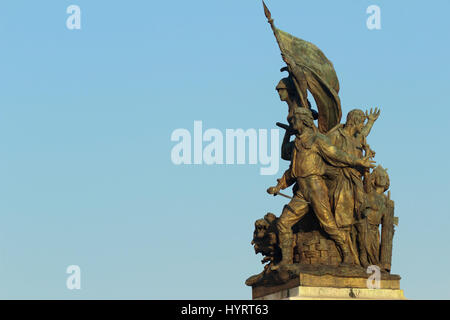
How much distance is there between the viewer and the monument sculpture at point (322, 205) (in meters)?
24.9

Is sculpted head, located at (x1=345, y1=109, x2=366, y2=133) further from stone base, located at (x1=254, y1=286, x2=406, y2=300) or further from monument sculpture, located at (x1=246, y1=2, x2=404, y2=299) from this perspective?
stone base, located at (x1=254, y1=286, x2=406, y2=300)

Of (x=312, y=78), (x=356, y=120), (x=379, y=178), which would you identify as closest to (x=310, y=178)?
(x=379, y=178)

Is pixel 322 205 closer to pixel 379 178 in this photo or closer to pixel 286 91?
pixel 379 178

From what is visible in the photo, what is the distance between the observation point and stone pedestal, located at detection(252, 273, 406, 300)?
24.4m

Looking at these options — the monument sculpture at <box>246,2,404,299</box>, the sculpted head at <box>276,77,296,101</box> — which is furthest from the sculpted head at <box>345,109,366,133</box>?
the sculpted head at <box>276,77,296,101</box>

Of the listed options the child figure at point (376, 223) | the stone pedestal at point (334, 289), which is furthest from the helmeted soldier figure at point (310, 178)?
the stone pedestal at point (334, 289)

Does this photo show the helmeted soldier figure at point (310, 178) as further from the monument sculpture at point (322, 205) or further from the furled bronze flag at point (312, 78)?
the furled bronze flag at point (312, 78)

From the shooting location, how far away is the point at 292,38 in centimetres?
2691

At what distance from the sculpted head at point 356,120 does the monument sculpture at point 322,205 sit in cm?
2

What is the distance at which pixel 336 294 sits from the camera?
80.5 feet

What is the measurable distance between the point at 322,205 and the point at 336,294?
2.05 meters
